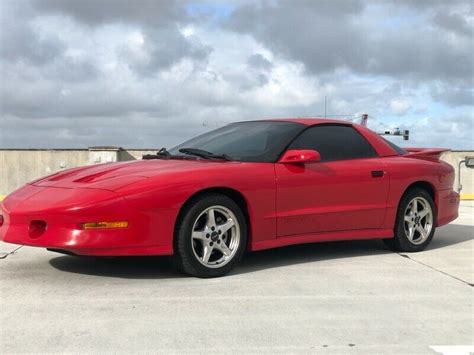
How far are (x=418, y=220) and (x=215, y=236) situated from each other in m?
2.63

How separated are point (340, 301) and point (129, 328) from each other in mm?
1522

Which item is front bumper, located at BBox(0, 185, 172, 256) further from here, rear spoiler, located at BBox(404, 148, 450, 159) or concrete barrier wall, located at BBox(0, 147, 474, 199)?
concrete barrier wall, located at BBox(0, 147, 474, 199)

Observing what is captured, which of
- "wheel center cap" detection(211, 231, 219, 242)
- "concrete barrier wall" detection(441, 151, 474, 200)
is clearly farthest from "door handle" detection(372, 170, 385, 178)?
"concrete barrier wall" detection(441, 151, 474, 200)

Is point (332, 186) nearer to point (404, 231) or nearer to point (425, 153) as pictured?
point (404, 231)

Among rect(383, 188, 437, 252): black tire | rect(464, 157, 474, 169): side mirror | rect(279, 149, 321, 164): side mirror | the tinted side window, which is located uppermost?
the tinted side window

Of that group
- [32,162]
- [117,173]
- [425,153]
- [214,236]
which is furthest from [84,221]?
[32,162]

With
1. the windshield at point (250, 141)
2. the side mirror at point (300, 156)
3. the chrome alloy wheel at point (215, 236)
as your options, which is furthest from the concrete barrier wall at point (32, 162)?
the chrome alloy wheel at point (215, 236)

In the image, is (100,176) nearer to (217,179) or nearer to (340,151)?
(217,179)

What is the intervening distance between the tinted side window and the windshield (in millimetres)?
118

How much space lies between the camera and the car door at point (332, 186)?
5.10 meters

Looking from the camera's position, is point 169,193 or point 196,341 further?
point 169,193

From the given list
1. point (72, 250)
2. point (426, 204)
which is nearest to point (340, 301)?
point (72, 250)

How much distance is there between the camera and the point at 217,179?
466 centimetres

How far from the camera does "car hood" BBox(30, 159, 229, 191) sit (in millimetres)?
4461
